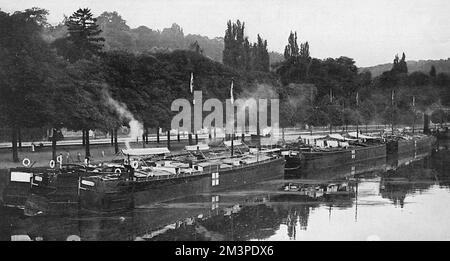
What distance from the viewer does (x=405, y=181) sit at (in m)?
57.1

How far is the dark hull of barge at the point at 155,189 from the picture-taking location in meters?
37.2

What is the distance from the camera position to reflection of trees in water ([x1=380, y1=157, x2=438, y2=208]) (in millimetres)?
47844

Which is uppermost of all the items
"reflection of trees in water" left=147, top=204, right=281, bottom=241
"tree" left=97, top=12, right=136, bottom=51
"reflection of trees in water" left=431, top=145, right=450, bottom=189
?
"tree" left=97, top=12, right=136, bottom=51

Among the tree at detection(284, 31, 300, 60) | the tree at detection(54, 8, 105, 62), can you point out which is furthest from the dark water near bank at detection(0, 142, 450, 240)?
the tree at detection(284, 31, 300, 60)

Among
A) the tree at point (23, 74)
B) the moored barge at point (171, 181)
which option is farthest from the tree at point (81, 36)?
the moored barge at point (171, 181)

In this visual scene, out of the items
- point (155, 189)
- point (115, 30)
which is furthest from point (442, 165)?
point (115, 30)

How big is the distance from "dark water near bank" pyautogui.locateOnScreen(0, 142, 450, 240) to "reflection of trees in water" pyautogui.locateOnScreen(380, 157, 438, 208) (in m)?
0.15

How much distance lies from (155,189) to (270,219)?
27.2 ft

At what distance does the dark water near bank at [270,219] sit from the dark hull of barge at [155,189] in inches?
27.3

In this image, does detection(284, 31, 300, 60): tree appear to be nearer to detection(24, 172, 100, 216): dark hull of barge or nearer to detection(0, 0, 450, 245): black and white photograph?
detection(0, 0, 450, 245): black and white photograph

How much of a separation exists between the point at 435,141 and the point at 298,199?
83.0 m

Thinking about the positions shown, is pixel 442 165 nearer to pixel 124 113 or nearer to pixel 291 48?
pixel 124 113
